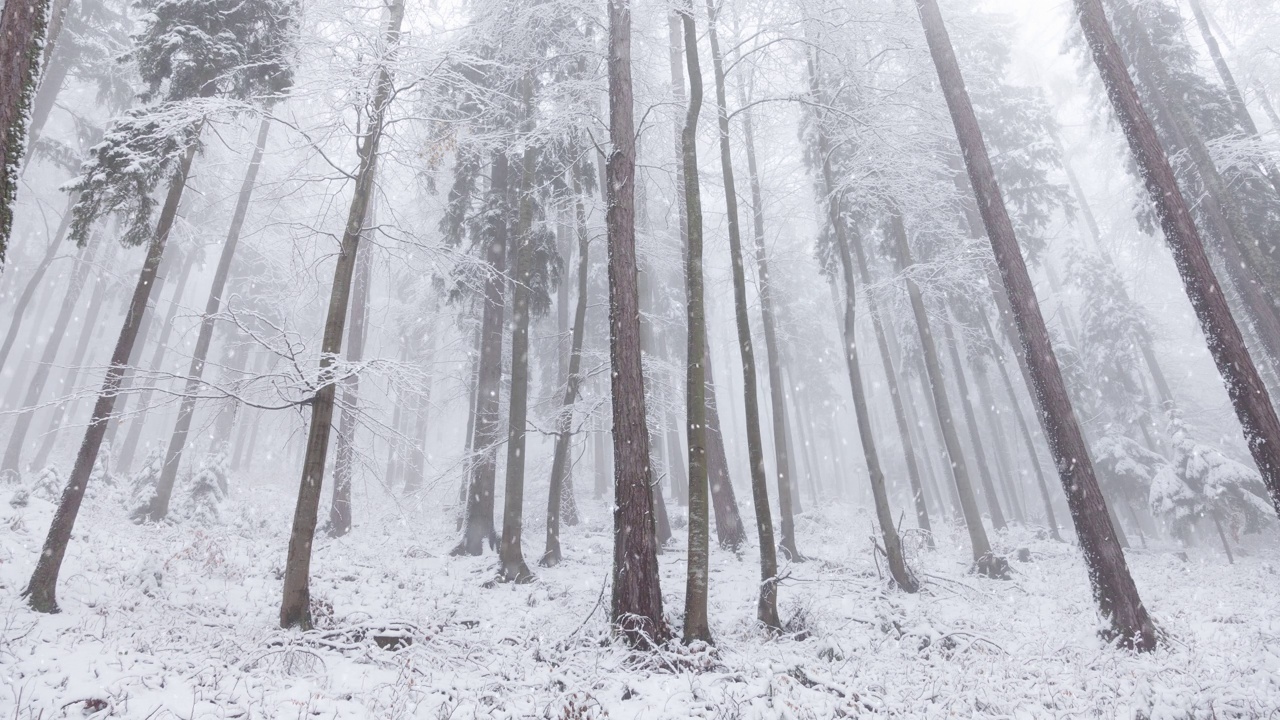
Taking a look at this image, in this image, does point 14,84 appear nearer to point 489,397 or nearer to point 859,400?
point 489,397

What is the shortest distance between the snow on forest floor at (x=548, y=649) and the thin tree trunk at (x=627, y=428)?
456 mm

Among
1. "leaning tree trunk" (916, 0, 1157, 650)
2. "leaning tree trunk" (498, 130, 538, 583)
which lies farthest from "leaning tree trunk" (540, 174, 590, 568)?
"leaning tree trunk" (916, 0, 1157, 650)

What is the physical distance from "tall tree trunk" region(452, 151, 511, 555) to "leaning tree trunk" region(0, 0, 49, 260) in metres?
8.34

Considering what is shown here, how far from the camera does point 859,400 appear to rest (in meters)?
11.5

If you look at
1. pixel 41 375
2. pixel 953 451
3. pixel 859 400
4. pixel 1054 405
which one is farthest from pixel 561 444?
pixel 41 375

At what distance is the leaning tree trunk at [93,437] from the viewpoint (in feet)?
21.8

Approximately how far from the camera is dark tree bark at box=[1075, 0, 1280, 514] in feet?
20.1

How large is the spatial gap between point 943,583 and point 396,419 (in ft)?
92.3

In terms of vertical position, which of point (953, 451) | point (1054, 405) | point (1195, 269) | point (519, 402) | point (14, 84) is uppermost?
point (1195, 269)

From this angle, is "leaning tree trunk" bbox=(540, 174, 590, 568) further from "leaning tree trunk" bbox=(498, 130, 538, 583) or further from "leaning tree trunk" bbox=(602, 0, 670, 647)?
"leaning tree trunk" bbox=(602, 0, 670, 647)

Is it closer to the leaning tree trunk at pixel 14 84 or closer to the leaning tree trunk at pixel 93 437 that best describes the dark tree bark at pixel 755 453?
the leaning tree trunk at pixel 14 84

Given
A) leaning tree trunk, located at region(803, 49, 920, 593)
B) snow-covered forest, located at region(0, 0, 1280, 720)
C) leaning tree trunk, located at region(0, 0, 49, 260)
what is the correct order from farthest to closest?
leaning tree trunk, located at region(803, 49, 920, 593)
snow-covered forest, located at region(0, 0, 1280, 720)
leaning tree trunk, located at region(0, 0, 49, 260)

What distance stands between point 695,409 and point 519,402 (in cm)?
521

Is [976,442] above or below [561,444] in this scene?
above
